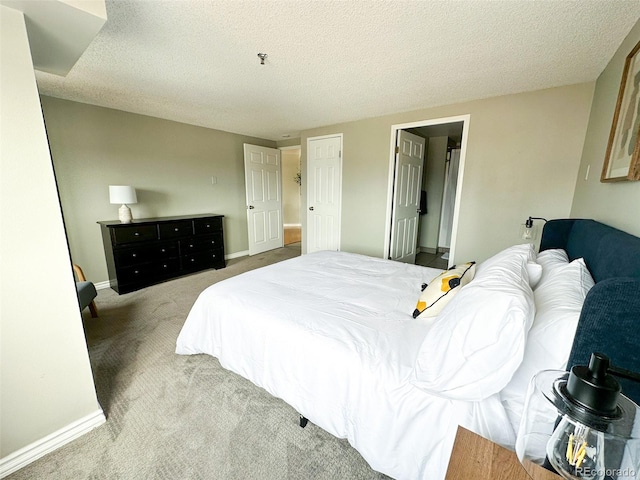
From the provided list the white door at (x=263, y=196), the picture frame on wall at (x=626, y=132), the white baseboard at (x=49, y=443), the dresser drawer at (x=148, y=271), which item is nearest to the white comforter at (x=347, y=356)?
the white baseboard at (x=49, y=443)

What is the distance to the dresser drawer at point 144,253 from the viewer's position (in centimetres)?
309

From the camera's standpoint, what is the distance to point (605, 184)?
1676 millimetres

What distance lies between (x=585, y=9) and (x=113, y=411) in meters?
3.49

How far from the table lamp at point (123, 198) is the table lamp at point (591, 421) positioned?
386cm

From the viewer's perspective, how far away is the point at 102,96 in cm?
280

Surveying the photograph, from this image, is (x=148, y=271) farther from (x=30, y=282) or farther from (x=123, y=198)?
(x=30, y=282)

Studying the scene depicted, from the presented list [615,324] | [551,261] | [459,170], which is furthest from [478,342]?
[459,170]

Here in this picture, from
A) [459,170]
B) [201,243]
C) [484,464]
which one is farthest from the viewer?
[201,243]

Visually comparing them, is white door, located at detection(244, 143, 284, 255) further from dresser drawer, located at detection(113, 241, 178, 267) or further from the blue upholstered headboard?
the blue upholstered headboard

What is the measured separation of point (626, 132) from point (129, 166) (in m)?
4.68

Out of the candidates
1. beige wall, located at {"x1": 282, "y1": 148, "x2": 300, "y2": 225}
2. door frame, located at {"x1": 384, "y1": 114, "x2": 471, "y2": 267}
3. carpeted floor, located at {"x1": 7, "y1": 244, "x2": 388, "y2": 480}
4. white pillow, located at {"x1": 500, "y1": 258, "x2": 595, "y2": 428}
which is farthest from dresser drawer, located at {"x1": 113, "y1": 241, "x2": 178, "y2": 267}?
beige wall, located at {"x1": 282, "y1": 148, "x2": 300, "y2": 225}

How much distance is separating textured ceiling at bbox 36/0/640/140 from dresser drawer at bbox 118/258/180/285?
195 centimetres

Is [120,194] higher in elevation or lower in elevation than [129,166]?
lower

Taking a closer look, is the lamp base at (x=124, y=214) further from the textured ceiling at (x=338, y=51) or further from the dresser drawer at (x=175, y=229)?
the textured ceiling at (x=338, y=51)
